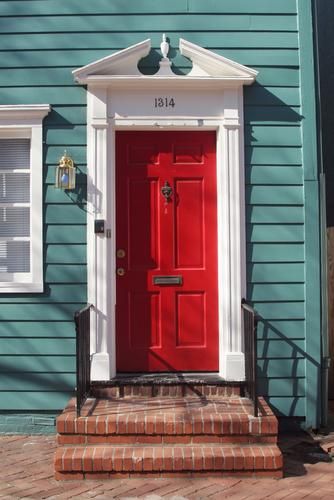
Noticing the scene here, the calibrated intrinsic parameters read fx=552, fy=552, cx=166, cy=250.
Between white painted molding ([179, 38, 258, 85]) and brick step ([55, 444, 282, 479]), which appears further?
white painted molding ([179, 38, 258, 85])

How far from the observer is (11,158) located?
16.2 ft

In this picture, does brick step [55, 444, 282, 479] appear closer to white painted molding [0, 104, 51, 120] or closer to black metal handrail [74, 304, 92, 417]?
black metal handrail [74, 304, 92, 417]

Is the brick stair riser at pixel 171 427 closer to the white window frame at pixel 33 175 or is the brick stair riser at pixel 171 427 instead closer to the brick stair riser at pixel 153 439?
the brick stair riser at pixel 153 439

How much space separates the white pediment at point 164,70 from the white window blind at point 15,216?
88cm

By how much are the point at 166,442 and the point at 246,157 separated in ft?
8.03

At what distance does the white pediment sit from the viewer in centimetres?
472

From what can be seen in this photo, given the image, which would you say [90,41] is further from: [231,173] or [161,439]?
[161,439]

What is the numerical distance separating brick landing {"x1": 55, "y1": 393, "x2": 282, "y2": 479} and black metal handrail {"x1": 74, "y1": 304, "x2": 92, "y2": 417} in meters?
0.15

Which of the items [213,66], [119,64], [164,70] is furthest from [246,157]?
[119,64]

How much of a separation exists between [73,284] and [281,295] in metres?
1.80

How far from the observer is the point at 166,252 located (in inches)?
191

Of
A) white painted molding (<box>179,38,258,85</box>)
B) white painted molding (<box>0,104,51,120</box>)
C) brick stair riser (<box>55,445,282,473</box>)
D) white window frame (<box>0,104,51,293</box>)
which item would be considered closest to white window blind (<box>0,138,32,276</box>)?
white window frame (<box>0,104,51,293</box>)

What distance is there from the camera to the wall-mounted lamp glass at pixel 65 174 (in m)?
4.72

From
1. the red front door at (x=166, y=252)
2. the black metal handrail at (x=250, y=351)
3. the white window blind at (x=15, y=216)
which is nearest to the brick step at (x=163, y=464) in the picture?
the black metal handrail at (x=250, y=351)
